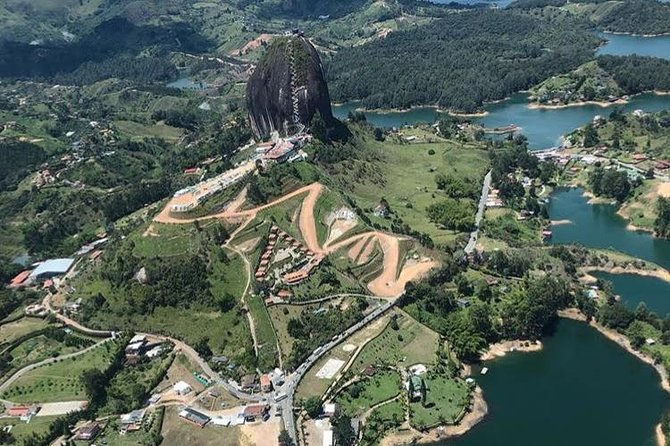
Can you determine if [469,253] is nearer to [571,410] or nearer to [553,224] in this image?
[553,224]

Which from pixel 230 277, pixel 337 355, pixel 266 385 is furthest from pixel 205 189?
pixel 266 385

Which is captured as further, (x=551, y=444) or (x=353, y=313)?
(x=353, y=313)

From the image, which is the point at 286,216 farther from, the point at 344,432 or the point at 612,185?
the point at 612,185

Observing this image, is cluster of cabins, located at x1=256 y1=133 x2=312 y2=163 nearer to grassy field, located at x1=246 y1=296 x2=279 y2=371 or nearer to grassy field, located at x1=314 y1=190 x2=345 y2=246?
grassy field, located at x1=314 y1=190 x2=345 y2=246

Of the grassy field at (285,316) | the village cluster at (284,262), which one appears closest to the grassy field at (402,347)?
→ the grassy field at (285,316)

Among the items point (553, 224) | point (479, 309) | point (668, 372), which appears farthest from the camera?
point (553, 224)

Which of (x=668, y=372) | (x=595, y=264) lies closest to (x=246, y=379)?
(x=668, y=372)

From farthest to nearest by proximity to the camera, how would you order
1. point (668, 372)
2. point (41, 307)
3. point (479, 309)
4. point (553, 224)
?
1. point (553, 224)
2. point (41, 307)
3. point (479, 309)
4. point (668, 372)

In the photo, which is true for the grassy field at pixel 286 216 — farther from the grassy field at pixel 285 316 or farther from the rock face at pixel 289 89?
the rock face at pixel 289 89
